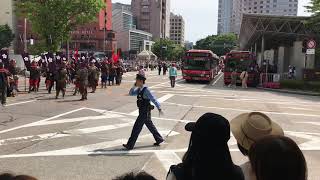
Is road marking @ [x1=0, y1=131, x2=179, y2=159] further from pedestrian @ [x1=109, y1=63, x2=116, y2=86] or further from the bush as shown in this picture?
the bush

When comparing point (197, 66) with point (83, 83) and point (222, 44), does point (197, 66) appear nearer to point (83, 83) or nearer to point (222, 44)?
point (83, 83)

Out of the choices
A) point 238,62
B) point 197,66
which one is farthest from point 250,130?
point 197,66

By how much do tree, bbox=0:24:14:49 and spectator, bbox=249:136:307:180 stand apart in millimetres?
102882

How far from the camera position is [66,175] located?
8.32 metres

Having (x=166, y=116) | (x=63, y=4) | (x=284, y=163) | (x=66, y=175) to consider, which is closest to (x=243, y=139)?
(x=284, y=163)

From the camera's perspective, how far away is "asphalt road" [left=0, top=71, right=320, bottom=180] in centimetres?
909

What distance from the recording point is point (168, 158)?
32.8 ft

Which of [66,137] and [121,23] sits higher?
[121,23]

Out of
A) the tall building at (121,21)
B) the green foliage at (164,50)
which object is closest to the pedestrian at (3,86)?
the green foliage at (164,50)

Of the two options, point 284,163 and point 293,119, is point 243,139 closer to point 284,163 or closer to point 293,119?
point 284,163

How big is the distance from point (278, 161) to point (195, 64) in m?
40.7

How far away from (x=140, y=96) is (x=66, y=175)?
317cm

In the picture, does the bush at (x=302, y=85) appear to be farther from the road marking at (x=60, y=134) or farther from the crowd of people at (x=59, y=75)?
the road marking at (x=60, y=134)

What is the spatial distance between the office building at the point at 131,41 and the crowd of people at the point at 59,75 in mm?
121112
